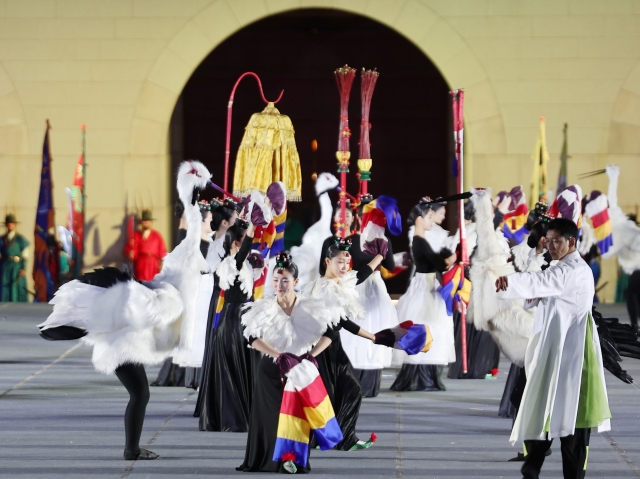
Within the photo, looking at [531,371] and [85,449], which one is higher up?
[531,371]

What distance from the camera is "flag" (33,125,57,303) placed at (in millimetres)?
17109

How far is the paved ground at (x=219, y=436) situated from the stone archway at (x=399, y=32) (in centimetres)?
644

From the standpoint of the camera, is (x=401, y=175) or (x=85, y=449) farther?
(x=401, y=175)

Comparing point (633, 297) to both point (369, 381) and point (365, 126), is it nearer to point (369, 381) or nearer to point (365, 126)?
point (369, 381)

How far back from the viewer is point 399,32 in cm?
1745

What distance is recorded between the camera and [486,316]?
832 centimetres

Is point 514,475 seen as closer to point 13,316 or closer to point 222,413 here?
point 222,413

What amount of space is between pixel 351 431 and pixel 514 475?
3.80 feet

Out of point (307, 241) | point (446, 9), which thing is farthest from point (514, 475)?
point (446, 9)

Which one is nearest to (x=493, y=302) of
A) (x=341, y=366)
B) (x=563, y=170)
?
(x=341, y=366)

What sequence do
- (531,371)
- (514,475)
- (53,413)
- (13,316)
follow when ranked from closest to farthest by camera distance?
(531,371)
(514,475)
(53,413)
(13,316)

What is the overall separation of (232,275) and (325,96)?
1311 centimetres

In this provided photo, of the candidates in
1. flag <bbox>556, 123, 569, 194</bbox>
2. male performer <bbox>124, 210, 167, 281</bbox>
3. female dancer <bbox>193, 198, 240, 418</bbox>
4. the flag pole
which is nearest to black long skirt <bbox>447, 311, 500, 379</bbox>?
female dancer <bbox>193, 198, 240, 418</bbox>

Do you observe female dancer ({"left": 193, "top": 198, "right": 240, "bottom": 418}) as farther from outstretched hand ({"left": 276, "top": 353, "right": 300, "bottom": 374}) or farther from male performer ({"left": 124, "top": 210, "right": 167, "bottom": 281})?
male performer ({"left": 124, "top": 210, "right": 167, "bottom": 281})
